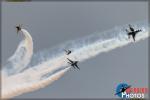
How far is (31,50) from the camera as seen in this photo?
68.4 metres

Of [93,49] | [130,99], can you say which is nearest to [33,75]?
[93,49]

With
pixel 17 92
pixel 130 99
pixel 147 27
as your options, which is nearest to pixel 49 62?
pixel 17 92

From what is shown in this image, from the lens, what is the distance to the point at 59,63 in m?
69.9

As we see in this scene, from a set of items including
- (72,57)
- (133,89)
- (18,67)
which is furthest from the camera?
(133,89)

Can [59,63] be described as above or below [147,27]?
below

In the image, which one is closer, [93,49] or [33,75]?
[33,75]

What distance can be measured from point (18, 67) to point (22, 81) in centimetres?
224

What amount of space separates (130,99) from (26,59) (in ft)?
87.5

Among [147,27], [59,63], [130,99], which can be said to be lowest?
[130,99]

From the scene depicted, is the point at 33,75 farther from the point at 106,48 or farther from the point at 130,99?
the point at 130,99

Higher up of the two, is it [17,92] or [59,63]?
[59,63]

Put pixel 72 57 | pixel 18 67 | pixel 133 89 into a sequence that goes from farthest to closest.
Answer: pixel 133 89
pixel 72 57
pixel 18 67

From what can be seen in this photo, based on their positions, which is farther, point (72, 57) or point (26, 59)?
point (72, 57)

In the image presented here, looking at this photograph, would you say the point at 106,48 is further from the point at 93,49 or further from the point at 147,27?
the point at 147,27
